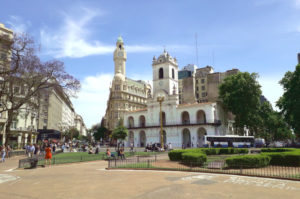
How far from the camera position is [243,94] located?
45.0m

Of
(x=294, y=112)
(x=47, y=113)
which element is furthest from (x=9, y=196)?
(x=47, y=113)

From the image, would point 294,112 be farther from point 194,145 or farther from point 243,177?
point 243,177

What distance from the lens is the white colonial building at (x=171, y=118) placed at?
1867 inches

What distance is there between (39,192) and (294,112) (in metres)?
33.9

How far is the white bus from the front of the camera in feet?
126

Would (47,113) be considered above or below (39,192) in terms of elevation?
above

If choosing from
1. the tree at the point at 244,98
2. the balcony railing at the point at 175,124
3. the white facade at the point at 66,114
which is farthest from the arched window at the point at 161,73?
the white facade at the point at 66,114

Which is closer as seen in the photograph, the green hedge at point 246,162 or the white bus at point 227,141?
the green hedge at point 246,162

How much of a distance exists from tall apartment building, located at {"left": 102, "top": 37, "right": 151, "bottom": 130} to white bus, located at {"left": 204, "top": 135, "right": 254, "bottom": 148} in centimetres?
3643

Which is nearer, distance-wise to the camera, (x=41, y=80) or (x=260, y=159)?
(x=260, y=159)

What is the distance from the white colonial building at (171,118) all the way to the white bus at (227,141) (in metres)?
5.56

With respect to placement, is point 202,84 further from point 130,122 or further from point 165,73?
point 130,122

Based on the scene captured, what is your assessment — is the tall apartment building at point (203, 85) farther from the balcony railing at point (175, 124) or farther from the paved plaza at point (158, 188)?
the paved plaza at point (158, 188)

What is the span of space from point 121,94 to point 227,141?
40.6 metres
